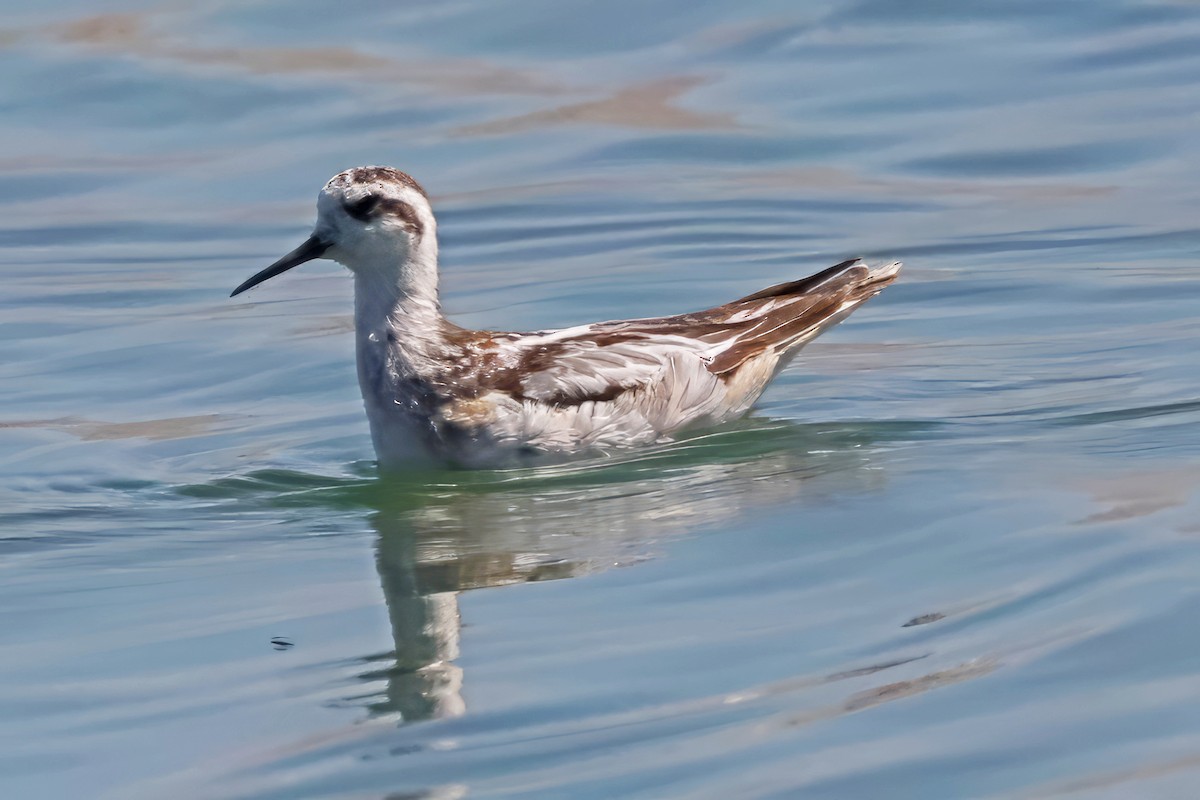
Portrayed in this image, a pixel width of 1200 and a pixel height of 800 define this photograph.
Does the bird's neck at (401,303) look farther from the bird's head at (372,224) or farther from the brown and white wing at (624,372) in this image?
the brown and white wing at (624,372)

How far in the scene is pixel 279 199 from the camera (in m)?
16.5

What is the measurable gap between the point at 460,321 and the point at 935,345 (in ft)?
10.7

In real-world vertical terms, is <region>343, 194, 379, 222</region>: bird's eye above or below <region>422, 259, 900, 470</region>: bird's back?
above

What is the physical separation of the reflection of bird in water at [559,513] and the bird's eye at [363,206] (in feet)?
4.27

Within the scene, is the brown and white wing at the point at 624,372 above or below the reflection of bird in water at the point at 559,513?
above

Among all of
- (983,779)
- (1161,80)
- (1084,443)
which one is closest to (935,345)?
(1084,443)

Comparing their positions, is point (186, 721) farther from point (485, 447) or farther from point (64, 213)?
point (64, 213)

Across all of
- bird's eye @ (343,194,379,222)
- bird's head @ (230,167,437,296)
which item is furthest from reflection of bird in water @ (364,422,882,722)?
bird's eye @ (343,194,379,222)

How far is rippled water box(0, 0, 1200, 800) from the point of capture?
6.06 metres

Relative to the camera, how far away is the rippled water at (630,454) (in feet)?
19.9

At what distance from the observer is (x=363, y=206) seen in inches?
371

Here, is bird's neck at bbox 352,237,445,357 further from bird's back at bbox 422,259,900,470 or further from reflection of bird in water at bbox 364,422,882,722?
reflection of bird in water at bbox 364,422,882,722

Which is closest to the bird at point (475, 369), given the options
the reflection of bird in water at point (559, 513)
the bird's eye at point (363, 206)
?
the bird's eye at point (363, 206)

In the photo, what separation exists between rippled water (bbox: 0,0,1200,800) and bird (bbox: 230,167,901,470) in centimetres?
19
